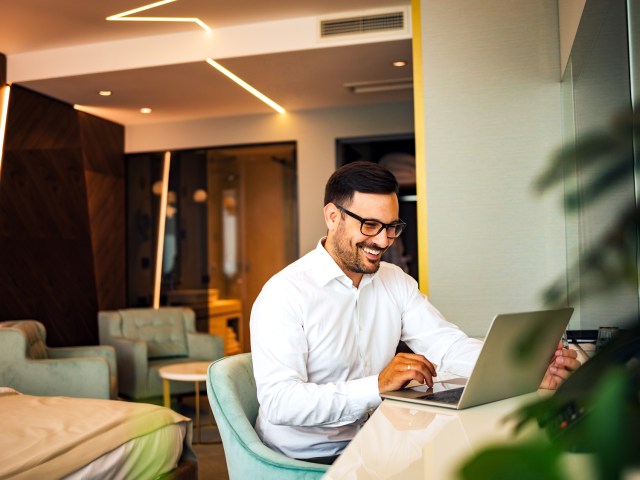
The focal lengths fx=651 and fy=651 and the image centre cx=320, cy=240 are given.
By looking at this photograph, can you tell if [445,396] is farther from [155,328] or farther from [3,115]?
[3,115]

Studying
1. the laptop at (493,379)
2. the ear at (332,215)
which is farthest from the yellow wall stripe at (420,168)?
the laptop at (493,379)

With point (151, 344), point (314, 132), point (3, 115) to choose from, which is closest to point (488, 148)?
point (314, 132)

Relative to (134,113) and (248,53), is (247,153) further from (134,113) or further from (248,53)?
(248,53)

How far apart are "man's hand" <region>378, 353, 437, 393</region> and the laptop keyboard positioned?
0.04 m

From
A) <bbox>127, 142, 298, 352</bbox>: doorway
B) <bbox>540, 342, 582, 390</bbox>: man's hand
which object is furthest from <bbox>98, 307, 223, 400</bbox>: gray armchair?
<bbox>540, 342, 582, 390</bbox>: man's hand

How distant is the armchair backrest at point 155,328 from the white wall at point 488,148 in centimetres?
317

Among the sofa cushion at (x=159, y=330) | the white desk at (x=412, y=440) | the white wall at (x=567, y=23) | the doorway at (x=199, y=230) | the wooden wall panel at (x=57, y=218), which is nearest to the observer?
the white desk at (x=412, y=440)

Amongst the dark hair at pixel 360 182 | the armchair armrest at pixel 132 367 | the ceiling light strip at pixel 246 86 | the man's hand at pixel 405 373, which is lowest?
the armchair armrest at pixel 132 367

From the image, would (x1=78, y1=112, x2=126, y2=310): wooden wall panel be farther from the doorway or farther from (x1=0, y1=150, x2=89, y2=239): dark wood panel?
(x1=0, y1=150, x2=89, y2=239): dark wood panel

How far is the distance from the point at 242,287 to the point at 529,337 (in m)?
7.65

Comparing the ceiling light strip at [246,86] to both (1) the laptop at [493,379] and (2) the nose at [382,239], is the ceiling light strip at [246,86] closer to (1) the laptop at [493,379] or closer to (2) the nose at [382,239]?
→ (2) the nose at [382,239]

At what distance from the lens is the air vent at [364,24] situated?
4.68 m

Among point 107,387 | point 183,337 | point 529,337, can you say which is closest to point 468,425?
point 529,337

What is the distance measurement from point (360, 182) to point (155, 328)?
450cm
